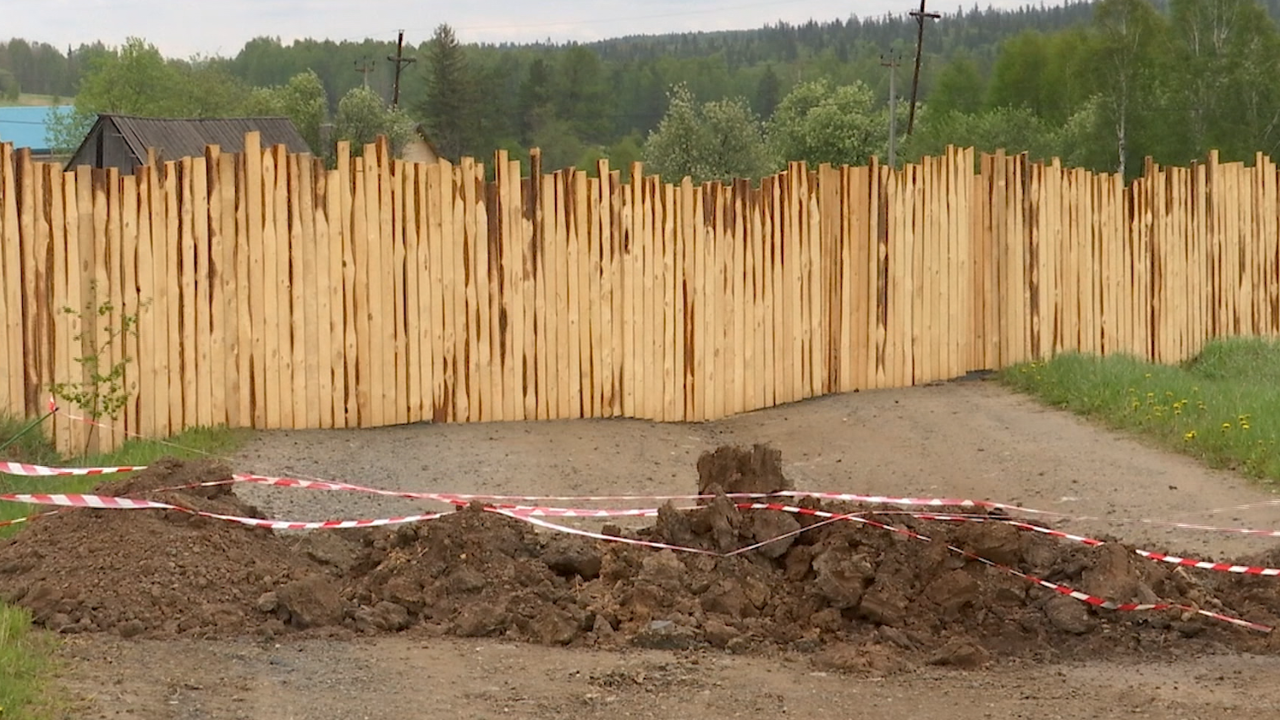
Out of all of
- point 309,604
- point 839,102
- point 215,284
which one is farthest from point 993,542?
point 839,102

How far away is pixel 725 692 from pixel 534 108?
92599mm

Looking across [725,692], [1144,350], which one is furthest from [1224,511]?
[1144,350]

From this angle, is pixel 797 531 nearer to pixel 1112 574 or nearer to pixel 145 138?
pixel 1112 574

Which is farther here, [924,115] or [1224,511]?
[924,115]

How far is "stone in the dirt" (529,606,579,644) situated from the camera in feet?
23.0

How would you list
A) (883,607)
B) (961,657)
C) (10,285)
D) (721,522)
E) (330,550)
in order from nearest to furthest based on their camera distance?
(961,657)
(883,607)
(721,522)
(330,550)
(10,285)

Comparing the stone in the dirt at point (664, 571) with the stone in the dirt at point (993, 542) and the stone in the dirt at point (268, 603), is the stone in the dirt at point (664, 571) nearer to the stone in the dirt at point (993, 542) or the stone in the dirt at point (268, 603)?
the stone in the dirt at point (993, 542)

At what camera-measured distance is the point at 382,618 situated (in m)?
7.18

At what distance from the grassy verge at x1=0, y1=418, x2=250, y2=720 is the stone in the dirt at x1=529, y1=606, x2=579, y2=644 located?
72.2 inches

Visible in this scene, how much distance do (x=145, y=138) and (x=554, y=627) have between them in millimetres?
29956

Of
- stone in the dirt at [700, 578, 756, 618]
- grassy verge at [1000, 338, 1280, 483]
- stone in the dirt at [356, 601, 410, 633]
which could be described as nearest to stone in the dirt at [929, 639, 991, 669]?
stone in the dirt at [700, 578, 756, 618]

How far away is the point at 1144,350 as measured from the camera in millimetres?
16656

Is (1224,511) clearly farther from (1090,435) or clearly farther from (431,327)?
(431,327)

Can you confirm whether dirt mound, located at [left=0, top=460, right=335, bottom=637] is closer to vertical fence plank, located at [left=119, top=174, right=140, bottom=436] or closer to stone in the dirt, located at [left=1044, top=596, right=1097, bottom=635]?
stone in the dirt, located at [left=1044, top=596, right=1097, bottom=635]
